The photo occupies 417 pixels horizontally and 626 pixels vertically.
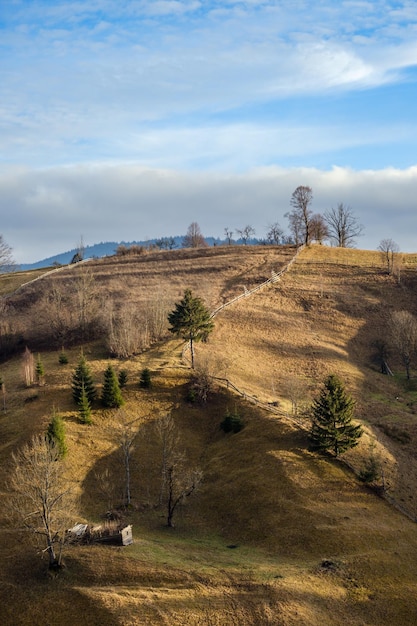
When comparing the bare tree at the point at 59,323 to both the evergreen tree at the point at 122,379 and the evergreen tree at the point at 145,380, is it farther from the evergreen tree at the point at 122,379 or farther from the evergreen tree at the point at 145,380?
the evergreen tree at the point at 145,380

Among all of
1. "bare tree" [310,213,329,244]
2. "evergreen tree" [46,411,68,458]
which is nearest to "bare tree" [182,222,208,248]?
"bare tree" [310,213,329,244]

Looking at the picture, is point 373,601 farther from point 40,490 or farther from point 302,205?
point 302,205

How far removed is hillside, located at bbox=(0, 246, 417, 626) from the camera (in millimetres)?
23828

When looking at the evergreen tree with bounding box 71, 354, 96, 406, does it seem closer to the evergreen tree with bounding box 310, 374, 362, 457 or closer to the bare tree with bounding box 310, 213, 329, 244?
the evergreen tree with bounding box 310, 374, 362, 457

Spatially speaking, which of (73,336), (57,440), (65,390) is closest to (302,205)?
(73,336)

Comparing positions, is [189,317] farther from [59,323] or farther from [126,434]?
[59,323]

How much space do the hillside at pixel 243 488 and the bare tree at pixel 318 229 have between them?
3341 cm

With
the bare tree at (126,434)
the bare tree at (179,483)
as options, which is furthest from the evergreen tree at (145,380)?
the bare tree at (179,483)

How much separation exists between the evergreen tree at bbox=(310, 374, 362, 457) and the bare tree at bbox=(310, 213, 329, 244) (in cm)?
→ 7527

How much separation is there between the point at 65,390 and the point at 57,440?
11688 millimetres

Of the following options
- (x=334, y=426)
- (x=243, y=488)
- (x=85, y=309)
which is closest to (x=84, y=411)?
(x=243, y=488)

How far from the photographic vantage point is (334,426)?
3850cm

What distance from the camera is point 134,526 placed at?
32.6 m

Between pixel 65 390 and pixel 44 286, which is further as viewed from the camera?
pixel 44 286
